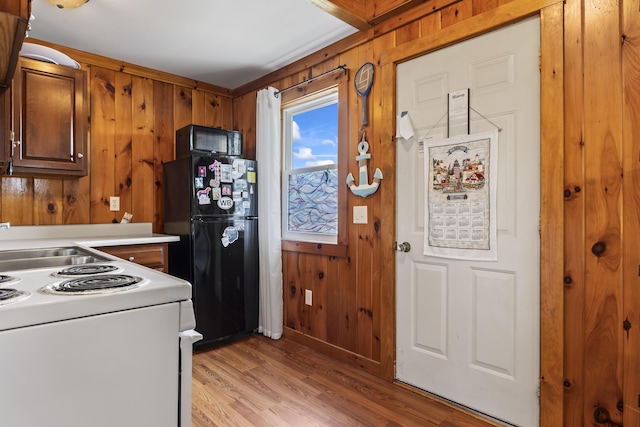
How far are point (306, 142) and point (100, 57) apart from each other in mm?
1796

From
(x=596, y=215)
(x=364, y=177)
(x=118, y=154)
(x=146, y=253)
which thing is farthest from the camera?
(x=118, y=154)

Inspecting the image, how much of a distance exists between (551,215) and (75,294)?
1.83m

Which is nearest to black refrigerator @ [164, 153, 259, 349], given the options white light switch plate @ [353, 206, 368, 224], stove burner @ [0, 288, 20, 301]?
white light switch plate @ [353, 206, 368, 224]

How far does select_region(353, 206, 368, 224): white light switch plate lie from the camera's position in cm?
251

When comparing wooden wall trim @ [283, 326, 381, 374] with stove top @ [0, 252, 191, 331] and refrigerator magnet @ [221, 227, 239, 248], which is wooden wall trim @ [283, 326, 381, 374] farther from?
stove top @ [0, 252, 191, 331]

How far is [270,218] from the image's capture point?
10.2ft

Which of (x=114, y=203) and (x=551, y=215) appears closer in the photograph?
(x=551, y=215)

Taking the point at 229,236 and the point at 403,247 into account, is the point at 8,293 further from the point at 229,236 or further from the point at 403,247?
the point at 229,236

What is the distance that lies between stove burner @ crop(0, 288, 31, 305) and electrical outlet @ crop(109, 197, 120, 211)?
2.39m

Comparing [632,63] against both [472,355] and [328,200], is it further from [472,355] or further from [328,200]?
[328,200]

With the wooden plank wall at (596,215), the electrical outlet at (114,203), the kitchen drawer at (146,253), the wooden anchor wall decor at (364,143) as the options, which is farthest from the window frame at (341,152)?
the electrical outlet at (114,203)

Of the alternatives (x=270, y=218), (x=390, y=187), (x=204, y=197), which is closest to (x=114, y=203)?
(x=204, y=197)

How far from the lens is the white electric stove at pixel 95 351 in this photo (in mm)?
744

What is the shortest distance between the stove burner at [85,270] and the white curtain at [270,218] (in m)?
1.85
